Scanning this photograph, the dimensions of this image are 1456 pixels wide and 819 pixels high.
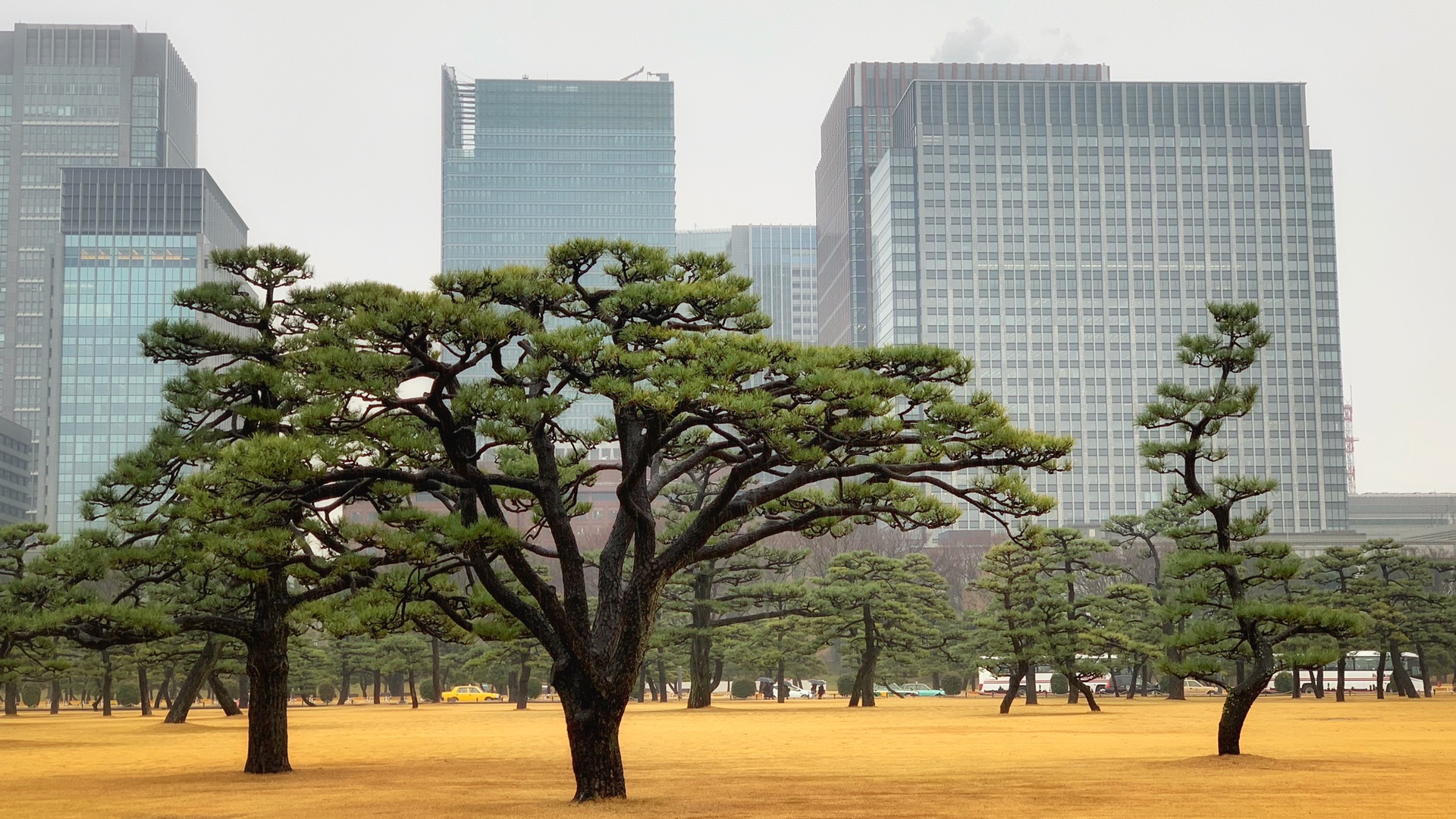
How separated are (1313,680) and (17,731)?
50475 millimetres

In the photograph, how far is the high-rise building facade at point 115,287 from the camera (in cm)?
15388

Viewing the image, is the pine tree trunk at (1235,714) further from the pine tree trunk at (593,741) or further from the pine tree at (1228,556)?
the pine tree trunk at (593,741)

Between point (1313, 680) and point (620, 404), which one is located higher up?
point (620, 404)

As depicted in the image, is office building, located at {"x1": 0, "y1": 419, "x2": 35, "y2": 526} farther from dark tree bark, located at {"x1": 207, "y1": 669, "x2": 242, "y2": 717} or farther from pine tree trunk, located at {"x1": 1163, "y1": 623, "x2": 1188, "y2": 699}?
pine tree trunk, located at {"x1": 1163, "y1": 623, "x2": 1188, "y2": 699}

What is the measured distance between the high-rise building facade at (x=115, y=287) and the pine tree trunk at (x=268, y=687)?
139992 mm

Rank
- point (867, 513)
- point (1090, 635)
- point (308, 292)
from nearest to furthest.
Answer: point (867, 513), point (308, 292), point (1090, 635)

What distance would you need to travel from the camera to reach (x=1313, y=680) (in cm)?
5941

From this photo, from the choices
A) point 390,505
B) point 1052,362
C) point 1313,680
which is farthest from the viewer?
point 1052,362

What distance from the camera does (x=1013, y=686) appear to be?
45.0 metres

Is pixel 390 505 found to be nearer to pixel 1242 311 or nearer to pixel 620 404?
pixel 620 404

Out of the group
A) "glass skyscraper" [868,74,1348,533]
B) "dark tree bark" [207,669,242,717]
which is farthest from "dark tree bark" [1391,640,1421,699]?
"glass skyscraper" [868,74,1348,533]

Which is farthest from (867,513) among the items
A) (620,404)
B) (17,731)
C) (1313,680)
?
(1313,680)

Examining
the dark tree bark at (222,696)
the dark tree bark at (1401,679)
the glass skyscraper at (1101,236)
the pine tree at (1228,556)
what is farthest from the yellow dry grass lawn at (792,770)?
the glass skyscraper at (1101,236)

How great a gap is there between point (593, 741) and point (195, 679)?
1212 inches
